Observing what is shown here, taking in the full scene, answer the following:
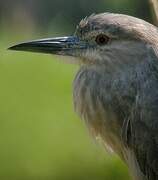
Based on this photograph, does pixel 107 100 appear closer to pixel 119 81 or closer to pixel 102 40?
pixel 119 81

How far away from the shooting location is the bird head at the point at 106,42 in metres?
4.48

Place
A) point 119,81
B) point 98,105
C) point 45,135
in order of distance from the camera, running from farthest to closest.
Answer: point 45,135
point 98,105
point 119,81

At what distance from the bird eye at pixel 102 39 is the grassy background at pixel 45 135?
4.38 ft

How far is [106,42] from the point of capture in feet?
15.0

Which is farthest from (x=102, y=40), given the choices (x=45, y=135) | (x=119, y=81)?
(x=45, y=135)

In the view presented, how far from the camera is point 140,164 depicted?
448 centimetres

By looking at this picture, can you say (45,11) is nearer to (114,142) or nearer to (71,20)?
(71,20)

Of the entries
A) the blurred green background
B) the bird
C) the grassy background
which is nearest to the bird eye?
the bird

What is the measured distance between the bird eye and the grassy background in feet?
4.38

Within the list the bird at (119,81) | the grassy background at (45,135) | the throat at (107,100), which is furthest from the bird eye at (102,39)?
the grassy background at (45,135)

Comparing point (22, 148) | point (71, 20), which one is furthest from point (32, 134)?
point (71, 20)

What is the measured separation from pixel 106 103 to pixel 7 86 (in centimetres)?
287

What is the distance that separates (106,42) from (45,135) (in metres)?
2.24

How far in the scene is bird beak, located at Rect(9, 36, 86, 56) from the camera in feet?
15.2
